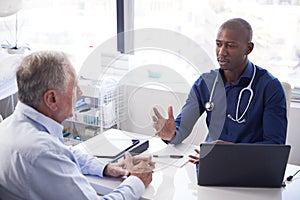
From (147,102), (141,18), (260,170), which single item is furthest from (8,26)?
(260,170)

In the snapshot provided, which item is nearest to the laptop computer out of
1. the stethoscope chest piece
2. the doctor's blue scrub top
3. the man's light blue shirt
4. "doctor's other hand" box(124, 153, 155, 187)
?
"doctor's other hand" box(124, 153, 155, 187)

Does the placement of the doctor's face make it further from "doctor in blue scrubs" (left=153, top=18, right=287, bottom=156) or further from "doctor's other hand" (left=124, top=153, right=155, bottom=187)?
"doctor's other hand" (left=124, top=153, right=155, bottom=187)

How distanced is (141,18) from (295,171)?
5.83 ft

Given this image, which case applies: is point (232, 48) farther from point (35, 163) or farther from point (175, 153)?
point (35, 163)

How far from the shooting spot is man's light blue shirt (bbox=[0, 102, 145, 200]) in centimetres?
111

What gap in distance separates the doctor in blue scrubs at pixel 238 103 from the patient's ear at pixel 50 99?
641 mm

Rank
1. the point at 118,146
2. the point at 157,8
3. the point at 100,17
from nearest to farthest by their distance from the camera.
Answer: the point at 118,146
the point at 157,8
the point at 100,17

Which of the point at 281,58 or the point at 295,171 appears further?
the point at 281,58

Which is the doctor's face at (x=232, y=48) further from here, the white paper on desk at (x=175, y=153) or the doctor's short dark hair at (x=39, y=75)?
the doctor's short dark hair at (x=39, y=75)

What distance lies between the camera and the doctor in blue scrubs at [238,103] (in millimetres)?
1756

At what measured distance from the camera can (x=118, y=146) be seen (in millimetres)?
1714

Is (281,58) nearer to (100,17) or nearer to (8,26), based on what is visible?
(100,17)

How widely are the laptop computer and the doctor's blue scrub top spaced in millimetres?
323

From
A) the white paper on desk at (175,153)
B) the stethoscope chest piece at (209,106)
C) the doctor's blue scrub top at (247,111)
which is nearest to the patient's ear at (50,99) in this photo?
the white paper on desk at (175,153)
